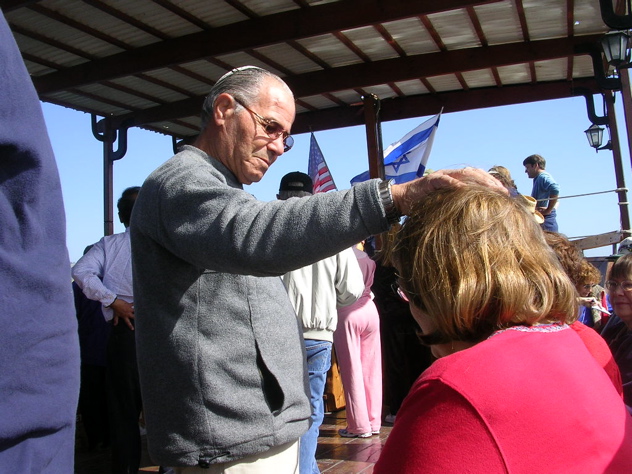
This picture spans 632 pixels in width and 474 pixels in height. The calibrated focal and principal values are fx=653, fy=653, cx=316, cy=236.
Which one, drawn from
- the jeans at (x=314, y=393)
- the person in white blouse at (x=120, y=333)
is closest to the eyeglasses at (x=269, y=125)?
the jeans at (x=314, y=393)

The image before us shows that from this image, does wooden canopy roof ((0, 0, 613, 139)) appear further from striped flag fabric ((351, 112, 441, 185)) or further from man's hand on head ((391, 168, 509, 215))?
man's hand on head ((391, 168, 509, 215))

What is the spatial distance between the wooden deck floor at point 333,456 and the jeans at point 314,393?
0.96 meters

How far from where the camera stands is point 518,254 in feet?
4.29

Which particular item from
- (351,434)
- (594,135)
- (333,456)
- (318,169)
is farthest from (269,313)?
(594,135)

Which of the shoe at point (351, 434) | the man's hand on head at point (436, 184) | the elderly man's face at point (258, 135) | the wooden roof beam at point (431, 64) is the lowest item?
the shoe at point (351, 434)

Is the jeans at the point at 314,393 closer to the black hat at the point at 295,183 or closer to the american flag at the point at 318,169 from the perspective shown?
the black hat at the point at 295,183

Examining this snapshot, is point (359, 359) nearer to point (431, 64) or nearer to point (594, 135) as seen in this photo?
point (431, 64)

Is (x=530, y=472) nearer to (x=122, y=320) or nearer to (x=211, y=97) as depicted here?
(x=211, y=97)

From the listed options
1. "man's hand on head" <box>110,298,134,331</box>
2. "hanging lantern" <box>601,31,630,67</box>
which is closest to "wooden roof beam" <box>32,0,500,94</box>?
"hanging lantern" <box>601,31,630,67</box>

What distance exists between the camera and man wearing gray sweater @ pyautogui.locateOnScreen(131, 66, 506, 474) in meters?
1.43

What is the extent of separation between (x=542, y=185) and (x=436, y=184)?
7.25m

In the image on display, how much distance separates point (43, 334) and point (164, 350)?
719 mm

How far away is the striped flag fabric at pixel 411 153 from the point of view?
9.30m

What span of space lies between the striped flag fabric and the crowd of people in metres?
7.12
